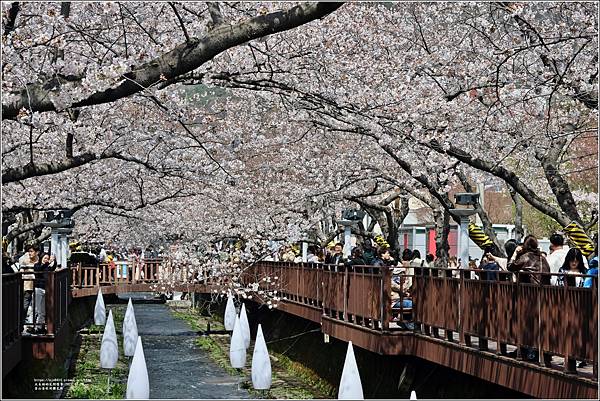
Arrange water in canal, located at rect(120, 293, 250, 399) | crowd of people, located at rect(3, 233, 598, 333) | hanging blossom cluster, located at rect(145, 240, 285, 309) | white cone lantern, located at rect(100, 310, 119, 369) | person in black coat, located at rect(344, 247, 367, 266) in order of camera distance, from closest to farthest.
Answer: crowd of people, located at rect(3, 233, 598, 333) → person in black coat, located at rect(344, 247, 367, 266) → white cone lantern, located at rect(100, 310, 119, 369) → water in canal, located at rect(120, 293, 250, 399) → hanging blossom cluster, located at rect(145, 240, 285, 309)

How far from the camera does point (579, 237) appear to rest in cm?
1436

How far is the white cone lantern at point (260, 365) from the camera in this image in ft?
61.5

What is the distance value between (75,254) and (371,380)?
2056cm

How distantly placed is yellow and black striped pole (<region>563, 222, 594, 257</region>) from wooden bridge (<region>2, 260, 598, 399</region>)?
152cm

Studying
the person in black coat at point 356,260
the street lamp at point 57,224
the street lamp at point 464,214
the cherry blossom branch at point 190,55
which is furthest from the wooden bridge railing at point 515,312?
the street lamp at point 57,224

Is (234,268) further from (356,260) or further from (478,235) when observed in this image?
(356,260)

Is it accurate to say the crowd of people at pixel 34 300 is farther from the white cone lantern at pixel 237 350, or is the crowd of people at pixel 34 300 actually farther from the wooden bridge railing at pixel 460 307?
the white cone lantern at pixel 237 350

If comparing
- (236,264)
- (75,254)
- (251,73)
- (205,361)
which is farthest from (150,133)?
(75,254)

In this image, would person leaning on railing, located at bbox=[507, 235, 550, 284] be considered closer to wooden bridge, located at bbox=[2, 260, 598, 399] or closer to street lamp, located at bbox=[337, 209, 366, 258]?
wooden bridge, located at bbox=[2, 260, 598, 399]

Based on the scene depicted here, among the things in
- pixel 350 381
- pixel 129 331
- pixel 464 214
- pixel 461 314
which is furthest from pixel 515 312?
pixel 129 331

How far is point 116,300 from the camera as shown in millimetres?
52500

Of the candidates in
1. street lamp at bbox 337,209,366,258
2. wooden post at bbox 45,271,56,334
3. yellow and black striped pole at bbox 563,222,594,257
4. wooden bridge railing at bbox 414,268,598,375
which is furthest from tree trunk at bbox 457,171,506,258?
wooden post at bbox 45,271,56,334

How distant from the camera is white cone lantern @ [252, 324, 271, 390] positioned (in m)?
18.7

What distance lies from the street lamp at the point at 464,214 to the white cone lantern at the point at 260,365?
4448 millimetres
